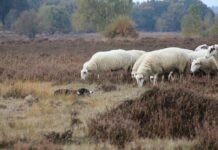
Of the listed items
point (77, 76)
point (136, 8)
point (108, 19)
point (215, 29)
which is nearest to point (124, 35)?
point (215, 29)

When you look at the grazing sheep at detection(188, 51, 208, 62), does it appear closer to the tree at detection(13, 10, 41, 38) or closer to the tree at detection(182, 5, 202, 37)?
the tree at detection(182, 5, 202, 37)

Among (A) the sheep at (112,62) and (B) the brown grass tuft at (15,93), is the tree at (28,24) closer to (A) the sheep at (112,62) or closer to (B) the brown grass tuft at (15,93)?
(A) the sheep at (112,62)

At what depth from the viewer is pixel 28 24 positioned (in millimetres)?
88875

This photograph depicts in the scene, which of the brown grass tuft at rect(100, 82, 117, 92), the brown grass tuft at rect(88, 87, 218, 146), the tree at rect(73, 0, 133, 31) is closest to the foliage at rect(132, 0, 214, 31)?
the tree at rect(73, 0, 133, 31)

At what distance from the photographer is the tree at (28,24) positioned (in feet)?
291

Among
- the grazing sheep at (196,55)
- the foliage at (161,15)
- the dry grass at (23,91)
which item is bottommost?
the foliage at (161,15)

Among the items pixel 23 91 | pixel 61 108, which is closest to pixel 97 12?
pixel 23 91

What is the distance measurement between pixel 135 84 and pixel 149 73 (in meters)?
0.60

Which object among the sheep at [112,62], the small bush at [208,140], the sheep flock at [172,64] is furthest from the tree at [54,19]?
the small bush at [208,140]

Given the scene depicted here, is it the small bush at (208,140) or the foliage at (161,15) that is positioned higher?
the small bush at (208,140)

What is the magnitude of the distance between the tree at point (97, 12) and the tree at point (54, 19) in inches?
526

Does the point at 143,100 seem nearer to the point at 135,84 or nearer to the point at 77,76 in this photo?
the point at 135,84

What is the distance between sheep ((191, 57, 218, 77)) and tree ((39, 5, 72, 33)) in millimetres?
85778

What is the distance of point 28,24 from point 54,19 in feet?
64.3
